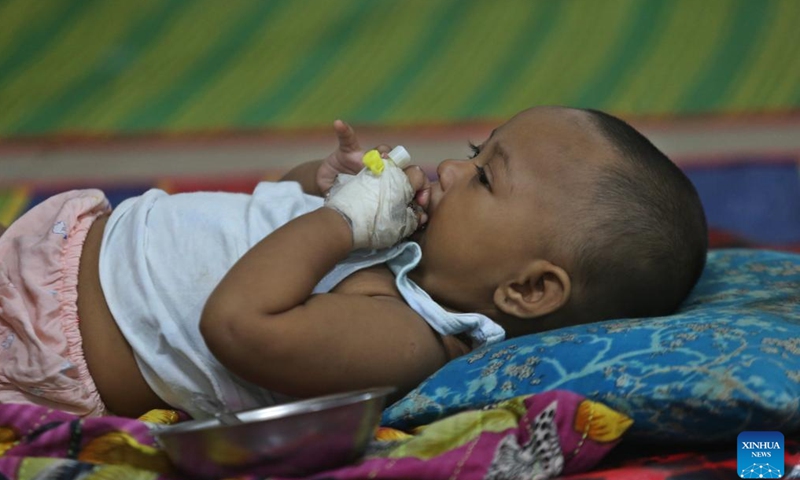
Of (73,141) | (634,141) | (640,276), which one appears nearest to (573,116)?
(634,141)

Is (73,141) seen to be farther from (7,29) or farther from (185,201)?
(185,201)

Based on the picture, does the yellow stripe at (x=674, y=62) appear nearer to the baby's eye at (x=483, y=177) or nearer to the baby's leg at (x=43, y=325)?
the baby's eye at (x=483, y=177)

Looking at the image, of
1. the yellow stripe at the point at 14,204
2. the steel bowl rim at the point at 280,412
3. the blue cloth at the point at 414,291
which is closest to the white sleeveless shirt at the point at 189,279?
the blue cloth at the point at 414,291

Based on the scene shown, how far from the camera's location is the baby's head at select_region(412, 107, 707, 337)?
1.14m

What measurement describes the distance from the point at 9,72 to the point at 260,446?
1.81 meters

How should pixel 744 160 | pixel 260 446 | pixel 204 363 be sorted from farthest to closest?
1. pixel 744 160
2. pixel 204 363
3. pixel 260 446

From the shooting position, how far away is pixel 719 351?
1.00 metres

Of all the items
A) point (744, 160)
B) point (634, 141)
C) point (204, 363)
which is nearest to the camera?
point (204, 363)

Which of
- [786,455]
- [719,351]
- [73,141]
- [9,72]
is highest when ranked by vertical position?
[9,72]

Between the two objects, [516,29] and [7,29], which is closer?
[7,29]

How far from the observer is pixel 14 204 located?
186 cm

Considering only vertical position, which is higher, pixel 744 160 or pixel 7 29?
pixel 7 29

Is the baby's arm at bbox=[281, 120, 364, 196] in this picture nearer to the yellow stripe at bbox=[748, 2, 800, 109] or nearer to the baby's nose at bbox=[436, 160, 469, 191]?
the baby's nose at bbox=[436, 160, 469, 191]

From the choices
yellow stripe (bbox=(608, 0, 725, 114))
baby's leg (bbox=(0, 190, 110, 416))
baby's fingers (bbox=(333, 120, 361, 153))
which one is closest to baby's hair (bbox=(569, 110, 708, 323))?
baby's fingers (bbox=(333, 120, 361, 153))
